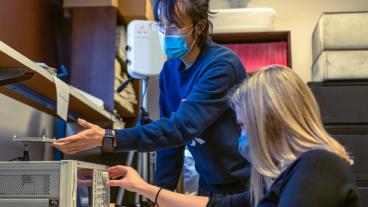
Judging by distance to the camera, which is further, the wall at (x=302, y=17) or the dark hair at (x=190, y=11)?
the wall at (x=302, y=17)

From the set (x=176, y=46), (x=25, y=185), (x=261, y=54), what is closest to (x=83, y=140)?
(x=25, y=185)

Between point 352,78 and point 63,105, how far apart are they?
1675 mm

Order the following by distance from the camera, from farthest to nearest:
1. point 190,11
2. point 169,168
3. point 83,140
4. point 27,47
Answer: point 27,47
point 169,168
point 190,11
point 83,140

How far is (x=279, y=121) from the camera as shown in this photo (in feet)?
2.79

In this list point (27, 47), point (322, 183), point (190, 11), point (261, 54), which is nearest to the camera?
point (322, 183)

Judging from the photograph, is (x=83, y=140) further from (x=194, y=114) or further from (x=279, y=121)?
(x=279, y=121)

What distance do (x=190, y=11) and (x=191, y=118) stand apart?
0.35 metres

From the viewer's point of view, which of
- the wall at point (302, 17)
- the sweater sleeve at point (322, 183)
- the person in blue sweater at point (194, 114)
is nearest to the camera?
the sweater sleeve at point (322, 183)

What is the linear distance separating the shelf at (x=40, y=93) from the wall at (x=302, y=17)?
4.73 ft

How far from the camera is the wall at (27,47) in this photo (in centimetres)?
179

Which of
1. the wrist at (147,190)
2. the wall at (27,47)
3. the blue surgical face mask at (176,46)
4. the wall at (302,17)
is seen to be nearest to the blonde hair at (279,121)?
the wrist at (147,190)

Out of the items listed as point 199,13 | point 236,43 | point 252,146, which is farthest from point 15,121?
point 236,43

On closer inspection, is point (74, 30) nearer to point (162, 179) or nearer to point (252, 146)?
point (162, 179)

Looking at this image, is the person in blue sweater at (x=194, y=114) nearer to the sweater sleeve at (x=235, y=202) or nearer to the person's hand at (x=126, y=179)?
the person's hand at (x=126, y=179)
